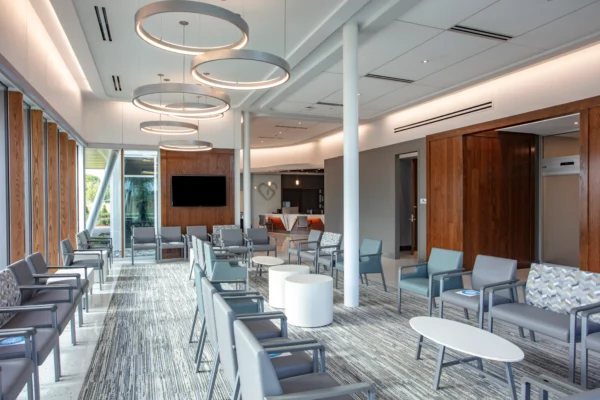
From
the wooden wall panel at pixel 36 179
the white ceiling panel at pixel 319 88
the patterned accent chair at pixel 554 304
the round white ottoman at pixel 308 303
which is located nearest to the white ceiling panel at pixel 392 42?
the white ceiling panel at pixel 319 88

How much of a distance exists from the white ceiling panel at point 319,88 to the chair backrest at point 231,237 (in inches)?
138

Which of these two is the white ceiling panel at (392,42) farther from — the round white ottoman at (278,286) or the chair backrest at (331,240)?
the round white ottoman at (278,286)

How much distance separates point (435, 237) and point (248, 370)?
793 cm

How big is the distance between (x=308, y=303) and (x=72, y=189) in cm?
715

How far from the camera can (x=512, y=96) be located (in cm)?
751

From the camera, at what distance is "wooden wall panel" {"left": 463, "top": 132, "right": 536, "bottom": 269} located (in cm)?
844

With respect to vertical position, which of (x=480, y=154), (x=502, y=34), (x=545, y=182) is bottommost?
(x=545, y=182)

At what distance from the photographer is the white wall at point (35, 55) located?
4.58 m

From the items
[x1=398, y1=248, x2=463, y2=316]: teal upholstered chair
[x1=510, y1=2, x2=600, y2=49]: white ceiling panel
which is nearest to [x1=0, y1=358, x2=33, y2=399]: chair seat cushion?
[x1=398, y1=248, x2=463, y2=316]: teal upholstered chair

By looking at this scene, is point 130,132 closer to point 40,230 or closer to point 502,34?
point 40,230

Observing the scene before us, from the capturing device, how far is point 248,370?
6.53ft

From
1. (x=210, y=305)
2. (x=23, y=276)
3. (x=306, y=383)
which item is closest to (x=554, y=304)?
(x=306, y=383)

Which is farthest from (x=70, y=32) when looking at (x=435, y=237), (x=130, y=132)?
(x=435, y=237)

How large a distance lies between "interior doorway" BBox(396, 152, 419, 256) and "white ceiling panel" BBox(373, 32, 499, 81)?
12.4 ft
